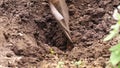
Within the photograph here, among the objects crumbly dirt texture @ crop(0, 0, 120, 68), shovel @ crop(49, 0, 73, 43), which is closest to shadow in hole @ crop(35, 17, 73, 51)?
crumbly dirt texture @ crop(0, 0, 120, 68)

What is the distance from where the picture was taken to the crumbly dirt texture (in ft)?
10.2

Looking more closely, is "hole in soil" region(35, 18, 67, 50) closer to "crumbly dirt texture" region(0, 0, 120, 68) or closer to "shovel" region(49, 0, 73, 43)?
"crumbly dirt texture" region(0, 0, 120, 68)

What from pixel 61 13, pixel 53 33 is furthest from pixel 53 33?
pixel 61 13

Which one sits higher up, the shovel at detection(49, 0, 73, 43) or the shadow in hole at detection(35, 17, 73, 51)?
the shovel at detection(49, 0, 73, 43)

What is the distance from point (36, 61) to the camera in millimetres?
3166

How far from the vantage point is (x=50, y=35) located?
3.95m

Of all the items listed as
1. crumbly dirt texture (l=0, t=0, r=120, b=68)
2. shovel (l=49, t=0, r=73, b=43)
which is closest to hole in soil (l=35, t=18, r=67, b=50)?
crumbly dirt texture (l=0, t=0, r=120, b=68)

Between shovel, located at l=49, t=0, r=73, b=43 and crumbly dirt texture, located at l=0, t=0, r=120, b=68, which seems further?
shovel, located at l=49, t=0, r=73, b=43

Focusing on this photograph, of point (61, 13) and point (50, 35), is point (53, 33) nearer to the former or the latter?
point (50, 35)

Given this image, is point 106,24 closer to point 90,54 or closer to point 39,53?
point 90,54

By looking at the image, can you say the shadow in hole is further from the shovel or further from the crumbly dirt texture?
the shovel

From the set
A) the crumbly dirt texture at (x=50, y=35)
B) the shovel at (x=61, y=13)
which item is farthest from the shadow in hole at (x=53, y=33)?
the shovel at (x=61, y=13)

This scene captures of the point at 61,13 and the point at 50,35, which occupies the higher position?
the point at 61,13

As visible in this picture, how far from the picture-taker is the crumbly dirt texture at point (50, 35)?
3.12 meters
